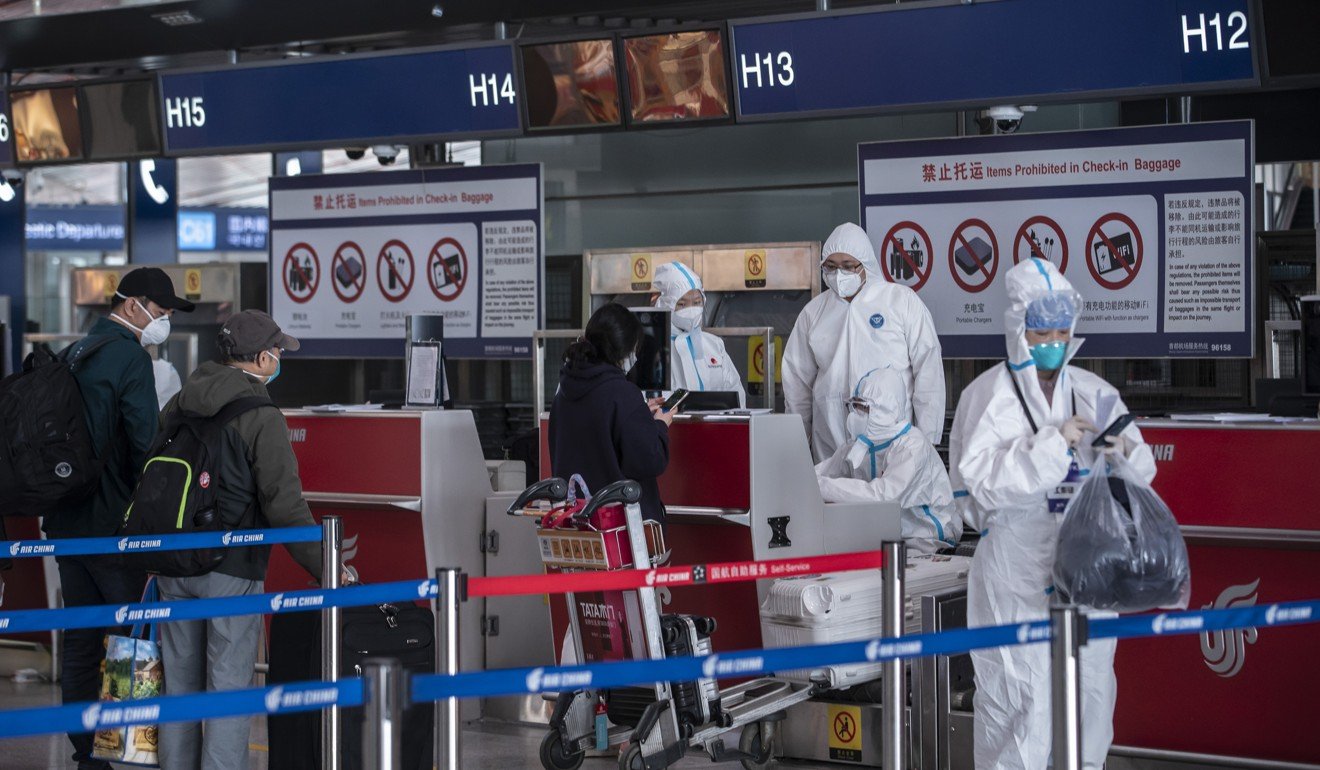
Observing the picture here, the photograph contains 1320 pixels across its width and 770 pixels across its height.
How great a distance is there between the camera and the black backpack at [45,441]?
4.88m

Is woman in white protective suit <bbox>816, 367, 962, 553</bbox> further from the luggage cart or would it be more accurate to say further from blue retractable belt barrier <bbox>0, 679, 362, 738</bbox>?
blue retractable belt barrier <bbox>0, 679, 362, 738</bbox>

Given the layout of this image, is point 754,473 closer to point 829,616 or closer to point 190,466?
point 829,616

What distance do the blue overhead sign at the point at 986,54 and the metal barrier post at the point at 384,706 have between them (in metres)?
4.12

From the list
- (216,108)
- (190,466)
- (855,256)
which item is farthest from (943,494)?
(216,108)

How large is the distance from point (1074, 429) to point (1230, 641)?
1.22 meters

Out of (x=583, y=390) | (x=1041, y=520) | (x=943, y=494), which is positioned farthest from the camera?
(x=943, y=494)

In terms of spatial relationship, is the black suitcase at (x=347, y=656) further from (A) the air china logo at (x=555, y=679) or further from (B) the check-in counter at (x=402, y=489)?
(A) the air china logo at (x=555, y=679)

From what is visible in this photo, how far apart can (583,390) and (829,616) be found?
3.51ft

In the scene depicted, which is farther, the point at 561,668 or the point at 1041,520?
the point at 1041,520

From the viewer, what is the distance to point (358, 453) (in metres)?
6.10

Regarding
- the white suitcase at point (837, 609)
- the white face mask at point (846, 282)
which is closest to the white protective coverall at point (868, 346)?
the white face mask at point (846, 282)

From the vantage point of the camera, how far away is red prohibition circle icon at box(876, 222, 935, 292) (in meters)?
7.02

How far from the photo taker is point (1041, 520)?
4.12m

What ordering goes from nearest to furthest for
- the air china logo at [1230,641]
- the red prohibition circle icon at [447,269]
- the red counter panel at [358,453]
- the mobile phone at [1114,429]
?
the mobile phone at [1114,429] → the air china logo at [1230,641] → the red counter panel at [358,453] → the red prohibition circle icon at [447,269]
